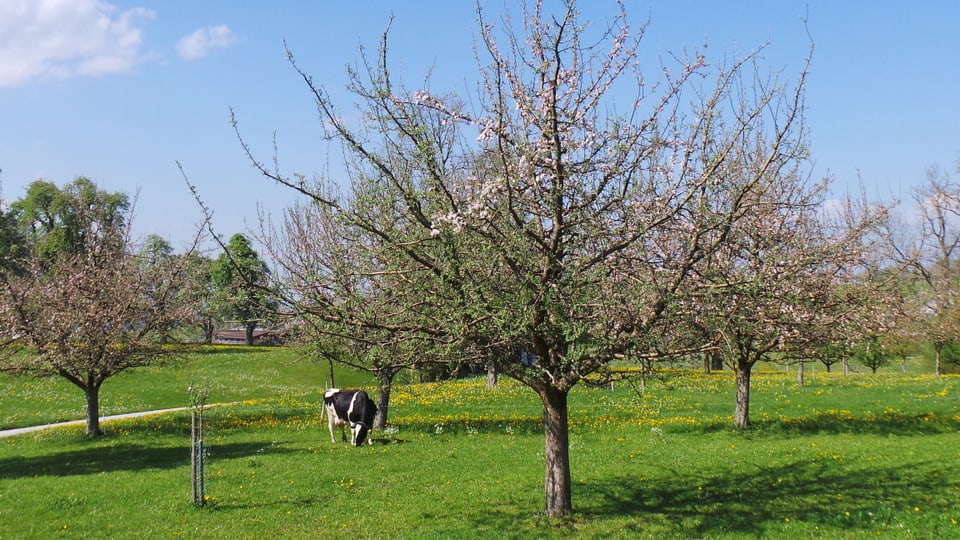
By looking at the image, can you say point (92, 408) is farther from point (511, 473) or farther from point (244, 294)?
point (244, 294)

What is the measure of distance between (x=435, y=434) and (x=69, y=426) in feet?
49.7

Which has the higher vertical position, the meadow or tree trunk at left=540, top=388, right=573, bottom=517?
tree trunk at left=540, top=388, right=573, bottom=517

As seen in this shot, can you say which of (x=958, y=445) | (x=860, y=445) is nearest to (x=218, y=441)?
(x=860, y=445)

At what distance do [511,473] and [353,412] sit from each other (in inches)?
271

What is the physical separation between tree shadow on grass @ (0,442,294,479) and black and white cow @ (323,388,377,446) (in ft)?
6.40

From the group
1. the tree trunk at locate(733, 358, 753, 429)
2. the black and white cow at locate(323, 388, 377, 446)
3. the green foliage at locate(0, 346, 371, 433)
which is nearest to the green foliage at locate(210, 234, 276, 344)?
the black and white cow at locate(323, 388, 377, 446)

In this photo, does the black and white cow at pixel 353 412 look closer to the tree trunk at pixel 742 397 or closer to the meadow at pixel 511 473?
A: the meadow at pixel 511 473

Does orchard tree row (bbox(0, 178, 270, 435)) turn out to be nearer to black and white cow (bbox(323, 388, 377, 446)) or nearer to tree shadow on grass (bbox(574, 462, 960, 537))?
black and white cow (bbox(323, 388, 377, 446))

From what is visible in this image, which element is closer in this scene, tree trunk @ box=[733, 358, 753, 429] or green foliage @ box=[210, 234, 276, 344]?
green foliage @ box=[210, 234, 276, 344]

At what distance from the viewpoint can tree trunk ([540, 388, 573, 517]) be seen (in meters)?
10.9

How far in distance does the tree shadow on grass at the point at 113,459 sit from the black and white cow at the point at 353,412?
1.95 m

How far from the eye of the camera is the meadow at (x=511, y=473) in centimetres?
1085

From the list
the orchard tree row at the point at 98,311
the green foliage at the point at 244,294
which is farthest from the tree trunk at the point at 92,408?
the green foliage at the point at 244,294

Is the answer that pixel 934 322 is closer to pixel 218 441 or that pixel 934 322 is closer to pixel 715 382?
pixel 715 382
